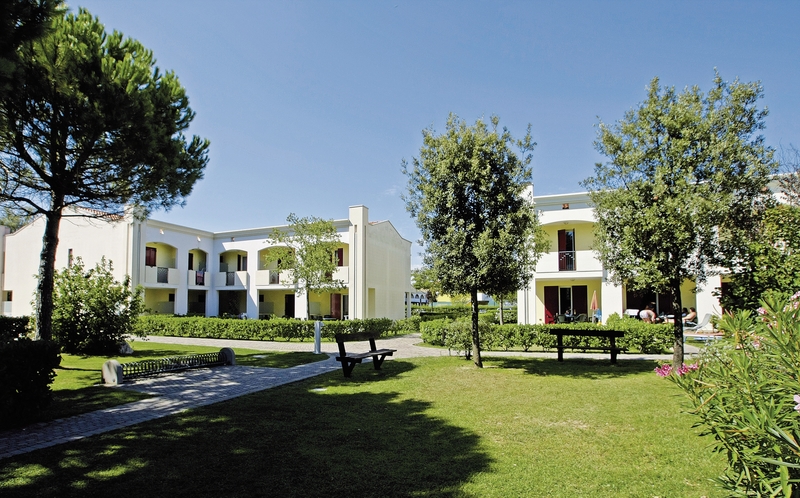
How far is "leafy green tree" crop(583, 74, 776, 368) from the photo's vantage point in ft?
32.6

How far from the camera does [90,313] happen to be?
15.4m

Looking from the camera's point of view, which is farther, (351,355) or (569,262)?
(569,262)

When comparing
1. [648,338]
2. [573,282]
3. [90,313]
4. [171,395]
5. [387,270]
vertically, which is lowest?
[171,395]

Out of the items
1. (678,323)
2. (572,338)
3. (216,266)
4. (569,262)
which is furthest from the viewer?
(216,266)

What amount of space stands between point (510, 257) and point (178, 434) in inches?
310

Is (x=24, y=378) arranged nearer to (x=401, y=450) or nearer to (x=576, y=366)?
(x=401, y=450)

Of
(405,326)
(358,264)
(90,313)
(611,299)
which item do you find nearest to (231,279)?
(358,264)

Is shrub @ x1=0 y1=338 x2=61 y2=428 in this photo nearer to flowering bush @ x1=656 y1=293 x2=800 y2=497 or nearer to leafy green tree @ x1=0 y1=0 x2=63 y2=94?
leafy green tree @ x1=0 y1=0 x2=63 y2=94

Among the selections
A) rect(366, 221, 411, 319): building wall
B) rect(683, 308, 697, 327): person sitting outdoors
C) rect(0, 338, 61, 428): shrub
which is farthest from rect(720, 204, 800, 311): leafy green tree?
rect(366, 221, 411, 319): building wall

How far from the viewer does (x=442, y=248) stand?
11367 millimetres

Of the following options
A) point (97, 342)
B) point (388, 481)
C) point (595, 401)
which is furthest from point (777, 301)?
point (97, 342)

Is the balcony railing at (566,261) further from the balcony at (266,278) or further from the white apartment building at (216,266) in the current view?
the balcony at (266,278)

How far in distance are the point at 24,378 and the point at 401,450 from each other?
5.92 metres

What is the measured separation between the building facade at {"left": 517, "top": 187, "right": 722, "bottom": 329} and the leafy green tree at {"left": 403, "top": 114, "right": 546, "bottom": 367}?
9.26 metres
